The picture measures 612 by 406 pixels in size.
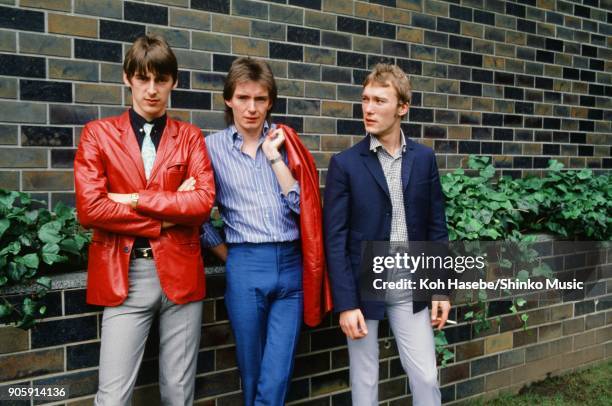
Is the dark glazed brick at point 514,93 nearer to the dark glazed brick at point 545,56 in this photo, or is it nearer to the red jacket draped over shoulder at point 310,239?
the dark glazed brick at point 545,56

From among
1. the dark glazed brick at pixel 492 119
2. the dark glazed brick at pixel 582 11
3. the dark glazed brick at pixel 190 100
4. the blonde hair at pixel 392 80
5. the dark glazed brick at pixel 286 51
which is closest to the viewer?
the blonde hair at pixel 392 80

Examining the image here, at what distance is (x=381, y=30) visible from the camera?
4.33 metres

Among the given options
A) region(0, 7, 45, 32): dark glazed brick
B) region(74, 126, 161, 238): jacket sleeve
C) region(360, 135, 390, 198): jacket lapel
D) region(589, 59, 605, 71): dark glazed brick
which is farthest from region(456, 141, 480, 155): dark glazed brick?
region(0, 7, 45, 32): dark glazed brick

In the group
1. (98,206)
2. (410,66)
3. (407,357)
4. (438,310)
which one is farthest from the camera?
(410,66)

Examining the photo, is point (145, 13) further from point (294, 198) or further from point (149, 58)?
point (294, 198)

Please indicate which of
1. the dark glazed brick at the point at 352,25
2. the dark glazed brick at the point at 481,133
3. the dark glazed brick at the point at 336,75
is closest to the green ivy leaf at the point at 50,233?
the dark glazed brick at the point at 336,75

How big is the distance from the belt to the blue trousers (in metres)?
0.39

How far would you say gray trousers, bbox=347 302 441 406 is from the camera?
2771 millimetres

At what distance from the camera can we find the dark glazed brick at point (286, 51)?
152 inches

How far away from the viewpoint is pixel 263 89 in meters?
2.66

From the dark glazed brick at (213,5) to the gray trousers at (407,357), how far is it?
2066mm

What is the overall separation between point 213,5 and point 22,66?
117 centimetres

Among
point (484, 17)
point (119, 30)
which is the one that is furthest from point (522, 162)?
point (119, 30)

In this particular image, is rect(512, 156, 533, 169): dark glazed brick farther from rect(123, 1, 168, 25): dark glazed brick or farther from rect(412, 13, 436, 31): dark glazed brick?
rect(123, 1, 168, 25): dark glazed brick
